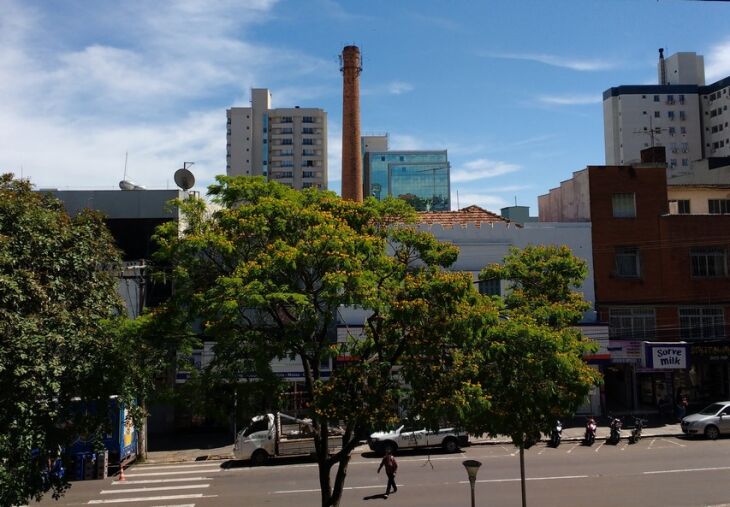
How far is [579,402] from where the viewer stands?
51.6 feet

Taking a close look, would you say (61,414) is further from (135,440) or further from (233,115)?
(233,115)

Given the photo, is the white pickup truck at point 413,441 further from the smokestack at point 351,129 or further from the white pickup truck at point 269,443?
the smokestack at point 351,129

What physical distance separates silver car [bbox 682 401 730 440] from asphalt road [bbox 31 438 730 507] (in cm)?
105

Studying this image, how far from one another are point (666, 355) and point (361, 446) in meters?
14.8

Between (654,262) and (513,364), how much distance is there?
2278cm

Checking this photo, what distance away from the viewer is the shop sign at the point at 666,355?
31.7 m

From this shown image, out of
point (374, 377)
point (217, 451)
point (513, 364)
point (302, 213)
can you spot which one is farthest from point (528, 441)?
point (217, 451)

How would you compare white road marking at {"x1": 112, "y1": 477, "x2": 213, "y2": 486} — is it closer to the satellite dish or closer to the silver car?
the satellite dish

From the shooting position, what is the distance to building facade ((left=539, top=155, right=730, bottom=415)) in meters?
33.0

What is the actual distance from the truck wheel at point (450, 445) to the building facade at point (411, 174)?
126 meters

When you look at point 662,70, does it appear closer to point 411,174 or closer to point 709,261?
point 411,174

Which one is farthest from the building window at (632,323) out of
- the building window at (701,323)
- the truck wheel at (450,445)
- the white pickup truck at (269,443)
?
the white pickup truck at (269,443)

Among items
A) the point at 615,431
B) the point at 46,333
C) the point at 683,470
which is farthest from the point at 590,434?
the point at 46,333

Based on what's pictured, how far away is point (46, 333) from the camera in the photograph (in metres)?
11.9
